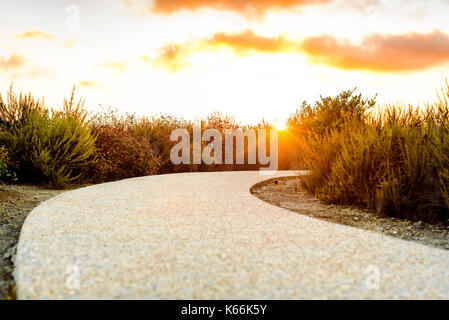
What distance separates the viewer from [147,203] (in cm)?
659

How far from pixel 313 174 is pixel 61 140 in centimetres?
628

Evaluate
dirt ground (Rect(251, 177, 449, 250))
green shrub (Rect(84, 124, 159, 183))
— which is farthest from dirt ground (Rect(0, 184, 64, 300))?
dirt ground (Rect(251, 177, 449, 250))

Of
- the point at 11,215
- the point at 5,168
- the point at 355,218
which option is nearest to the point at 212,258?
the point at 355,218

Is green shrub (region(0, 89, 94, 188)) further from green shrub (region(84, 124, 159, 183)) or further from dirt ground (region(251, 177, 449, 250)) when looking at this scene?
dirt ground (region(251, 177, 449, 250))

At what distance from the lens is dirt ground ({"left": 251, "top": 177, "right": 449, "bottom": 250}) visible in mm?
5520

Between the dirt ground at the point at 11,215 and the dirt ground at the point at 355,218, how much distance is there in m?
4.34

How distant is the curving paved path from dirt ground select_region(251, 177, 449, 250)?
3.36 ft

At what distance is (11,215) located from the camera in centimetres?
687

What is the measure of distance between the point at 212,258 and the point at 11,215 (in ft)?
15.5

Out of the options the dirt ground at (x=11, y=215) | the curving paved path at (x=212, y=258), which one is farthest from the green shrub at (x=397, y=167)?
the dirt ground at (x=11, y=215)

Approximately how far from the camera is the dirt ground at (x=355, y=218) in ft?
18.1

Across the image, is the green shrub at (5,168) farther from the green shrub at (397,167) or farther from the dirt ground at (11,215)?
the green shrub at (397,167)

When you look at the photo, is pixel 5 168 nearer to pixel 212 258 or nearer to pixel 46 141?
pixel 46 141
